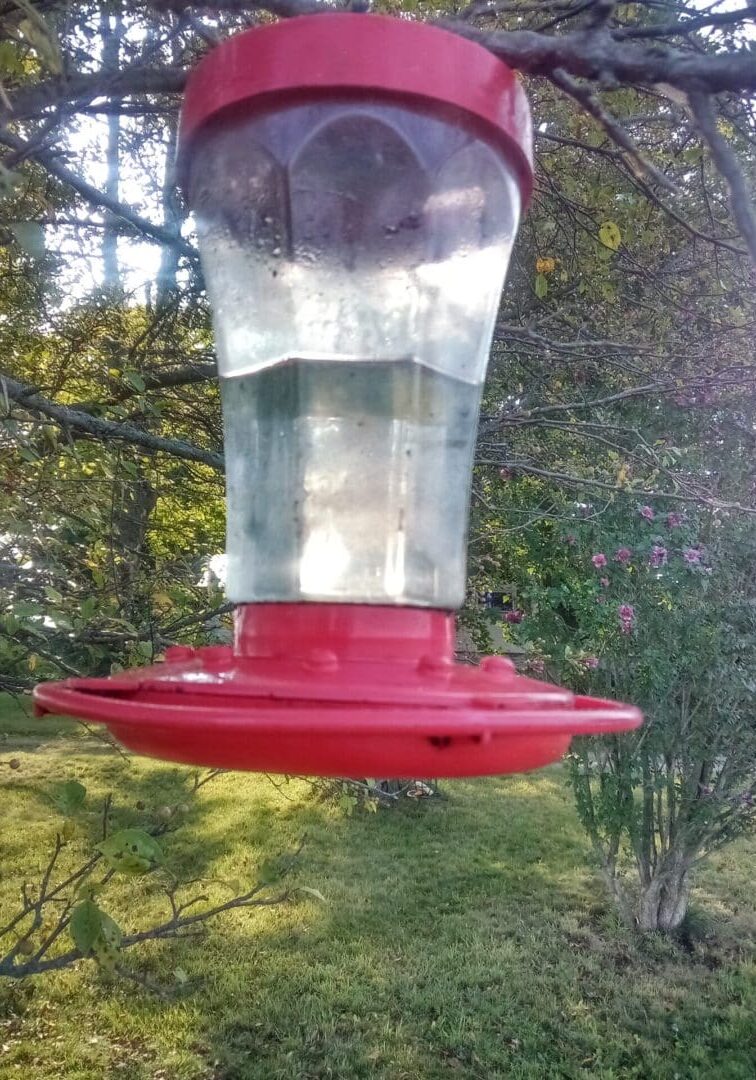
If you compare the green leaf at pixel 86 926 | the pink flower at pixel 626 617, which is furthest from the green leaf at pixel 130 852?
the pink flower at pixel 626 617

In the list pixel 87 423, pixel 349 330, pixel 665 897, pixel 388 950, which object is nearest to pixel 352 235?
pixel 349 330

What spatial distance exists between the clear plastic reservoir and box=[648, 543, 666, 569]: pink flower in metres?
4.22

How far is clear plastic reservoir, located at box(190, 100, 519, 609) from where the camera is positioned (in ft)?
4.24

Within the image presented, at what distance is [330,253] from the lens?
1406 mm

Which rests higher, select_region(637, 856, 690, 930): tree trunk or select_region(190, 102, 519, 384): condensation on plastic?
select_region(190, 102, 519, 384): condensation on plastic

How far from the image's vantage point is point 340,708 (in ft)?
2.72

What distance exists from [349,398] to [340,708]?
2.27 ft

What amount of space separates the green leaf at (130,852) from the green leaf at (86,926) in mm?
88

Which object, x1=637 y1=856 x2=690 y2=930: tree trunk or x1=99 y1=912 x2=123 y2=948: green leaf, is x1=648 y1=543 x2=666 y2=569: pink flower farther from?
x1=99 y1=912 x2=123 y2=948: green leaf

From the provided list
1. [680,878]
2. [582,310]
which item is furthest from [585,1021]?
[582,310]

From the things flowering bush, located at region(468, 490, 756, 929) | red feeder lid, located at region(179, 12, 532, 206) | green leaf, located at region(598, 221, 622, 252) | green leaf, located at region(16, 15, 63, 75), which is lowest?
flowering bush, located at region(468, 490, 756, 929)

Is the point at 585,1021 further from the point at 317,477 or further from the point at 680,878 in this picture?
the point at 317,477

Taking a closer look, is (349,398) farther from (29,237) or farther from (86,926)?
(86,926)

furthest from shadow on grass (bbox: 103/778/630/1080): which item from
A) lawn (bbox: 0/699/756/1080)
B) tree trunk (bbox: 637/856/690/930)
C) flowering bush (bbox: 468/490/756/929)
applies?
flowering bush (bbox: 468/490/756/929)
